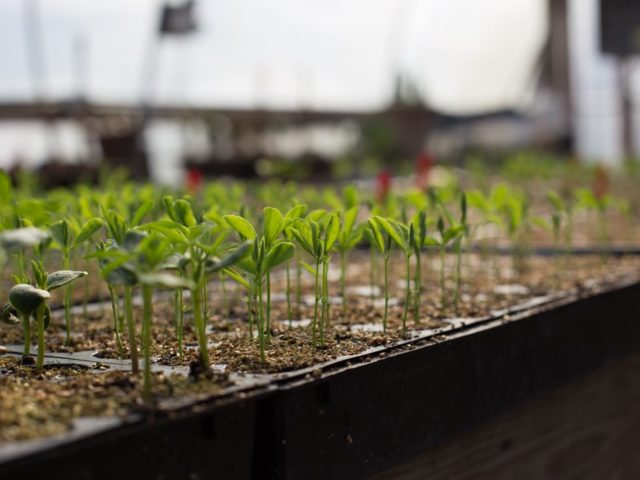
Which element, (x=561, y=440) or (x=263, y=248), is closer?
(x=263, y=248)

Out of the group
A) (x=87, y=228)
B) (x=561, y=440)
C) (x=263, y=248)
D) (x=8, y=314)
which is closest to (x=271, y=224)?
(x=263, y=248)

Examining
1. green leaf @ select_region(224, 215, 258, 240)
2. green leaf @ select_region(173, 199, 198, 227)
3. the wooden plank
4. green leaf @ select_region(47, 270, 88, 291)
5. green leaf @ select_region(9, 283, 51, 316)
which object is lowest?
the wooden plank

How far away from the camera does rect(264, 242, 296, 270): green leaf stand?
1.06 metres

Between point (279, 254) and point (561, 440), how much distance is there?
0.89m

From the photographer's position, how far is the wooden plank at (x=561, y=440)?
1.37m

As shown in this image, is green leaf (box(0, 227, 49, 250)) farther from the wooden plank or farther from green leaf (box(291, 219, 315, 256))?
Answer: the wooden plank

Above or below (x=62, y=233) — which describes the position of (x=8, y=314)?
below

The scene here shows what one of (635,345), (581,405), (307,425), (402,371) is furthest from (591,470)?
(307,425)

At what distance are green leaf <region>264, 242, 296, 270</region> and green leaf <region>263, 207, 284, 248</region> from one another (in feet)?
0.10

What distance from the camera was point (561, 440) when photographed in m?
1.69

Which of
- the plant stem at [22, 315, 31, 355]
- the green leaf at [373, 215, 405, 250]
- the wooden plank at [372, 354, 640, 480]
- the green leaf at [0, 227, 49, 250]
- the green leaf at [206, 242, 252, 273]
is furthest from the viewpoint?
the wooden plank at [372, 354, 640, 480]

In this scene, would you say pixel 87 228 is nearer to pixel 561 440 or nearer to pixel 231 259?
pixel 231 259

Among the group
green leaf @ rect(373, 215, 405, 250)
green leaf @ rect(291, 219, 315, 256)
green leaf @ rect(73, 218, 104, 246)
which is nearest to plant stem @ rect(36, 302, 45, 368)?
green leaf @ rect(73, 218, 104, 246)

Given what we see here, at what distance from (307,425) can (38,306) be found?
1.15ft
